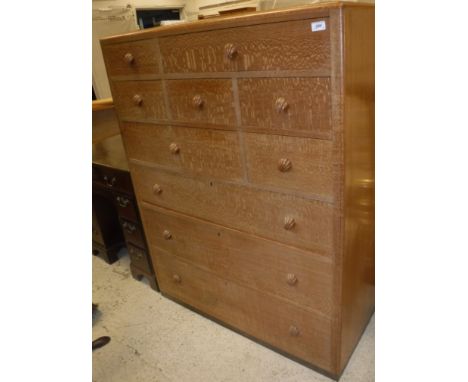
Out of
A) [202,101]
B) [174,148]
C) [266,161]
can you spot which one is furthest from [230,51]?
[174,148]

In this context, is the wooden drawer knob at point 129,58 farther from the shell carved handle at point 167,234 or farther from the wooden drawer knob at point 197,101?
the shell carved handle at point 167,234

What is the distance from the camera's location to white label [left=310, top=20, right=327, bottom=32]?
87 centimetres

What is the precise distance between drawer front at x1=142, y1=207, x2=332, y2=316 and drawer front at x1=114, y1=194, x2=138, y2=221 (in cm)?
12

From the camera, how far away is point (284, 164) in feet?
3.61

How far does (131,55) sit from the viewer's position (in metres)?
1.36

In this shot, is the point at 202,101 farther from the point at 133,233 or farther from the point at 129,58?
the point at 133,233

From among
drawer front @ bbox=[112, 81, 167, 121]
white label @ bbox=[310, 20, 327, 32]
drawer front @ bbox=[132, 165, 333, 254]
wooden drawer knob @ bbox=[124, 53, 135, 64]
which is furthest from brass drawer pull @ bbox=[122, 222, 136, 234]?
white label @ bbox=[310, 20, 327, 32]

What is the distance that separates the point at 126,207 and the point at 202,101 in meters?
0.96

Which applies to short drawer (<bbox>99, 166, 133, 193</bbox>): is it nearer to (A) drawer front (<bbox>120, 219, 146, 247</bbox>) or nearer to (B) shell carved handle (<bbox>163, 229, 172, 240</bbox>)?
(A) drawer front (<bbox>120, 219, 146, 247</bbox>)

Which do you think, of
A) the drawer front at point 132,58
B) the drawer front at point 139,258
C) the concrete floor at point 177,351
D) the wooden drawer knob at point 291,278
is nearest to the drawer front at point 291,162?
the wooden drawer knob at point 291,278

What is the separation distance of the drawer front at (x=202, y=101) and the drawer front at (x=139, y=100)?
0.08 meters
